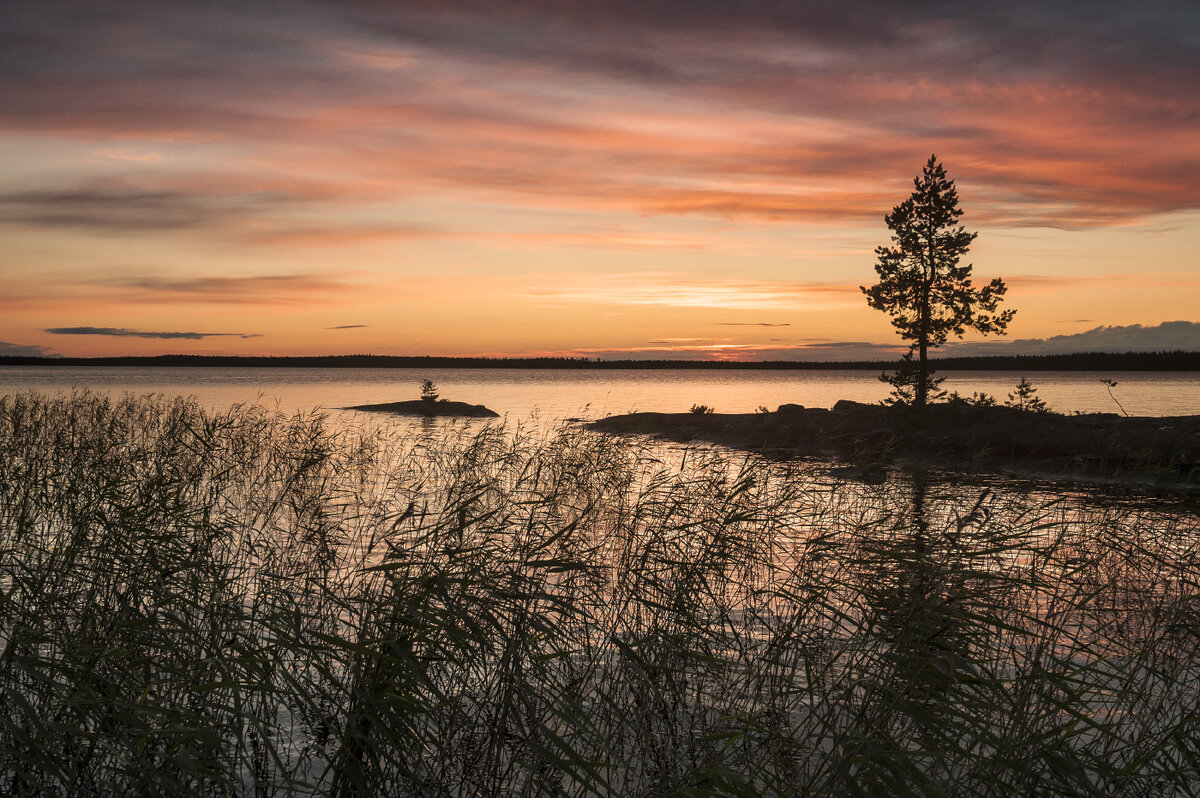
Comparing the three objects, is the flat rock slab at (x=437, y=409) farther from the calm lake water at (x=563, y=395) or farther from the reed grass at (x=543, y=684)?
the reed grass at (x=543, y=684)

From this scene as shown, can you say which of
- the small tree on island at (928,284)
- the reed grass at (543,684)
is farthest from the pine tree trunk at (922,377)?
the reed grass at (543,684)

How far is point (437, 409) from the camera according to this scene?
51156 mm

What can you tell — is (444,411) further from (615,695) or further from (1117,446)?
(615,695)

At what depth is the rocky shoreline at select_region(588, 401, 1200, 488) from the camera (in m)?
29.0

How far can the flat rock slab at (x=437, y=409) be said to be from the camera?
4803cm

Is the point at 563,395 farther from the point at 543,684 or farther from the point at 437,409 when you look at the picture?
the point at 543,684

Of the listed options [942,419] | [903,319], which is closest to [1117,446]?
[942,419]

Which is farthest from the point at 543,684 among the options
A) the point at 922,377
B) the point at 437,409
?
the point at 437,409

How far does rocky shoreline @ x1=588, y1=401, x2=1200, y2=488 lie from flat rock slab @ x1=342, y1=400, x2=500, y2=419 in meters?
8.56

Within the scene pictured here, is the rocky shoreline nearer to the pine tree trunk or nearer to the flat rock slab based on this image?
the pine tree trunk

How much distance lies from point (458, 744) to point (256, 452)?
1806 cm

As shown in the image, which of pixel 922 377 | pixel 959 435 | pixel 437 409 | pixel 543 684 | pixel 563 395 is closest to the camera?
pixel 543 684

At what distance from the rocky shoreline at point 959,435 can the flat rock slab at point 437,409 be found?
8.56 m

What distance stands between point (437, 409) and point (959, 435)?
30.1 meters
